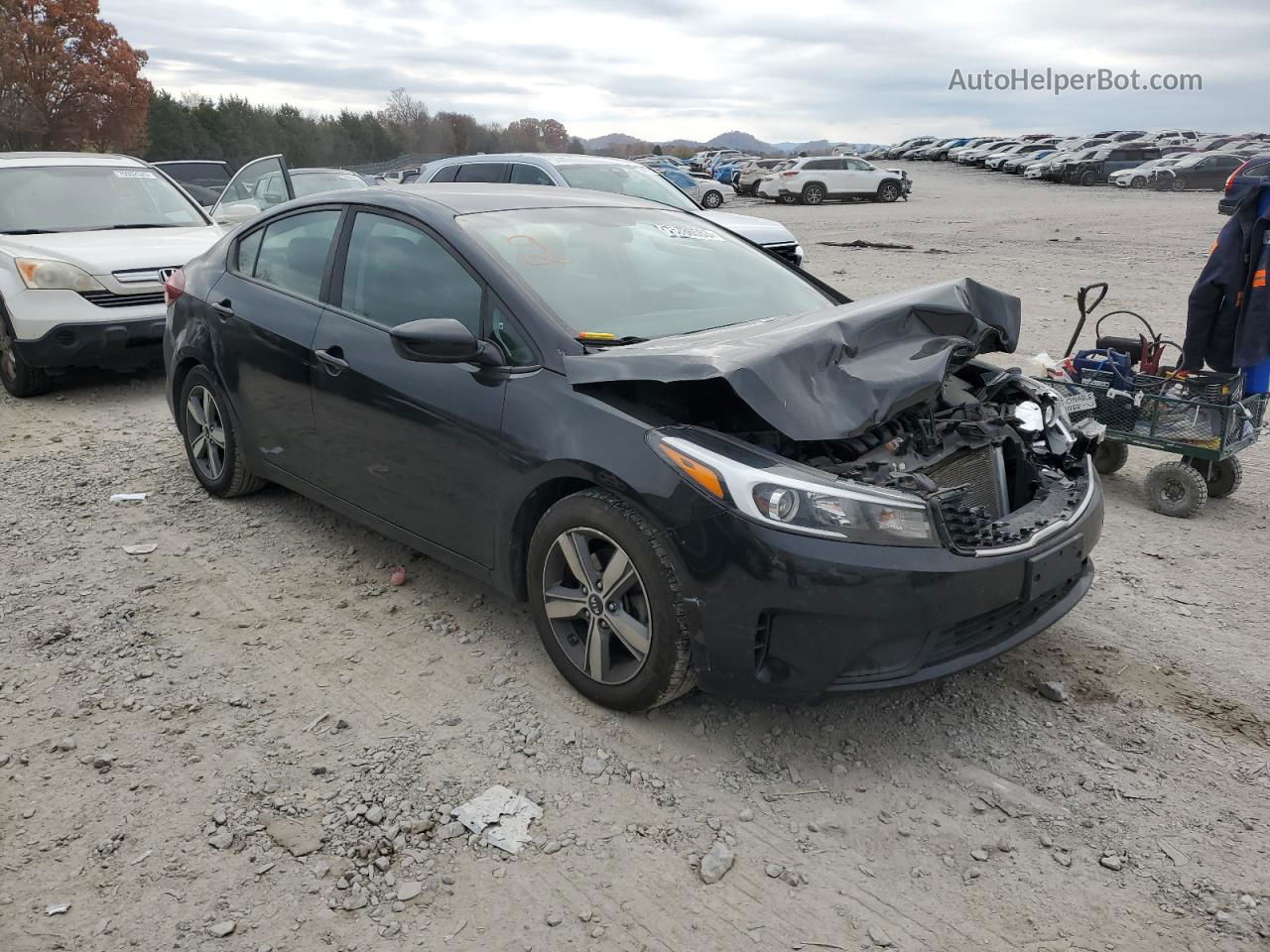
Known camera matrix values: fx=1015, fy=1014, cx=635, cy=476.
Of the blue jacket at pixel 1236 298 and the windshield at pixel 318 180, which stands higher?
the windshield at pixel 318 180

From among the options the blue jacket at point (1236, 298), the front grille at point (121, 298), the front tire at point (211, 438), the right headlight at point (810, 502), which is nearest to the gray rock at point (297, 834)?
the right headlight at point (810, 502)

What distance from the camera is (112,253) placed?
7715mm

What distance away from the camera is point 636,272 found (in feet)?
13.4

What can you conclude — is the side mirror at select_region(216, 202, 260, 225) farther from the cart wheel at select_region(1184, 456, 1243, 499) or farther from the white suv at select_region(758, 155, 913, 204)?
the white suv at select_region(758, 155, 913, 204)

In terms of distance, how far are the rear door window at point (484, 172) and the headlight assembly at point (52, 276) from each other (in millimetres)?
4649

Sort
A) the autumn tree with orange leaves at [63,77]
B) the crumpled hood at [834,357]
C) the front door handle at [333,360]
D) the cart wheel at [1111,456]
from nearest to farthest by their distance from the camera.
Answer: the crumpled hood at [834,357] → the front door handle at [333,360] → the cart wheel at [1111,456] → the autumn tree with orange leaves at [63,77]

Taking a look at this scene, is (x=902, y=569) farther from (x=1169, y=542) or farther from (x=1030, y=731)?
(x=1169, y=542)

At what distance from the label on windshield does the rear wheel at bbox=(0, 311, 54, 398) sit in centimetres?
563

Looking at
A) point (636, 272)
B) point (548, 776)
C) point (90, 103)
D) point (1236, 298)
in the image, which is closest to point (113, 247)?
point (636, 272)

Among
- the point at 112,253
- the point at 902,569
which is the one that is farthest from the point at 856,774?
the point at 112,253

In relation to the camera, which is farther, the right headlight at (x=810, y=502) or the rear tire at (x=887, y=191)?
the rear tire at (x=887, y=191)

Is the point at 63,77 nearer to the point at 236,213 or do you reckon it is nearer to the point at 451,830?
the point at 236,213

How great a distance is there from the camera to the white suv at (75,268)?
747cm

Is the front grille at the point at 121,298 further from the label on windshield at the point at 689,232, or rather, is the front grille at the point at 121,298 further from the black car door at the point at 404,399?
the label on windshield at the point at 689,232
